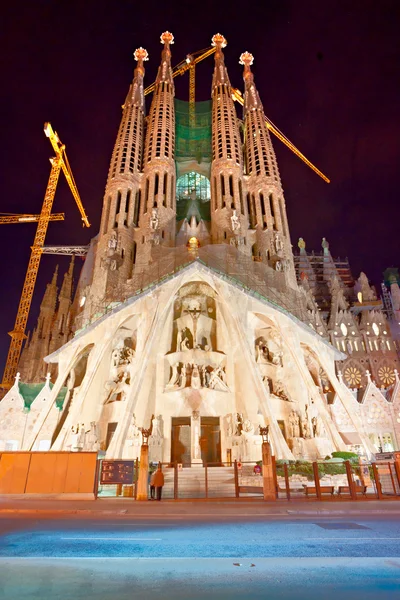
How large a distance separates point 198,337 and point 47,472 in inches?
768

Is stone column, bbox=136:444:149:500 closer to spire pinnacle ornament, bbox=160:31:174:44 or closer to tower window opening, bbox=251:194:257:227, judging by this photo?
tower window opening, bbox=251:194:257:227

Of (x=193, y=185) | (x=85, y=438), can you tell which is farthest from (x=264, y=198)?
(x=85, y=438)

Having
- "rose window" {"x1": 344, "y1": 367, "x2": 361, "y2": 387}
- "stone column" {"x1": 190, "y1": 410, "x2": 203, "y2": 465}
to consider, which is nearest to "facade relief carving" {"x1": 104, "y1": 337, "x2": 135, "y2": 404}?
"stone column" {"x1": 190, "y1": 410, "x2": 203, "y2": 465}

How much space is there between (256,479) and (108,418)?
49.5ft

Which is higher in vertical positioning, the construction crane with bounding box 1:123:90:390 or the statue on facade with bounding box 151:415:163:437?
the construction crane with bounding box 1:123:90:390

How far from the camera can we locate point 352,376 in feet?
164

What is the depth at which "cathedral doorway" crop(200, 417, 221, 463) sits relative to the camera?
2906 cm

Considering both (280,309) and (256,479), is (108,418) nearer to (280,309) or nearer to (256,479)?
(256,479)

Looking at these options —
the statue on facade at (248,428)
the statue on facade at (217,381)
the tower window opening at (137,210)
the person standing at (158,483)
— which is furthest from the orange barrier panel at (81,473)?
the tower window opening at (137,210)

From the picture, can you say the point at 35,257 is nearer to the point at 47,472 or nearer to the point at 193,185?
the point at 193,185

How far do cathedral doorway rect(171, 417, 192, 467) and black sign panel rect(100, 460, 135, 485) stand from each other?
48.0 feet

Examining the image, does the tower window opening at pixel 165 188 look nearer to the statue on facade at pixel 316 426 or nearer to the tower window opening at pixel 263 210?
the tower window opening at pixel 263 210

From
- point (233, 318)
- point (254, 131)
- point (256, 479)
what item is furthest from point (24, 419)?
point (254, 131)

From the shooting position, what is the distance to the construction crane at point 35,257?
56.1m
